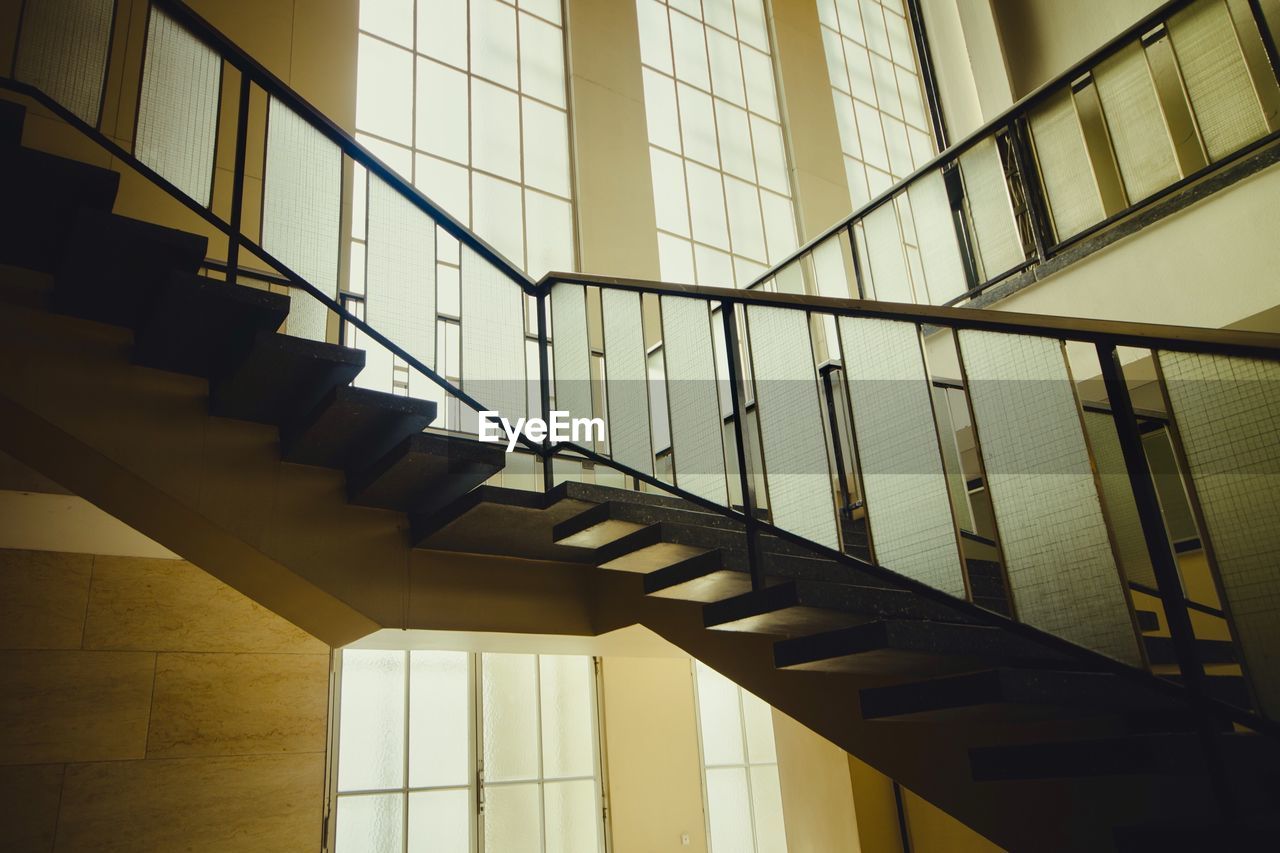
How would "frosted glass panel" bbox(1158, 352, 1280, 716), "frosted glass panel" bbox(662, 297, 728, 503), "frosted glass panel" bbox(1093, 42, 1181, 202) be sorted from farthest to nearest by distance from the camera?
"frosted glass panel" bbox(1093, 42, 1181, 202) < "frosted glass panel" bbox(662, 297, 728, 503) < "frosted glass panel" bbox(1158, 352, 1280, 716)

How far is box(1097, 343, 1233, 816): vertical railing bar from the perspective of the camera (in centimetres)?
196

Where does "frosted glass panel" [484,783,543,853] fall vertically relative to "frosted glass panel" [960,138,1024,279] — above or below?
below

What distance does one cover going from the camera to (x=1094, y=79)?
4.10 meters

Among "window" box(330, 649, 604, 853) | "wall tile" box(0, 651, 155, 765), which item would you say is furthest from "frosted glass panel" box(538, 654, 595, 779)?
"wall tile" box(0, 651, 155, 765)

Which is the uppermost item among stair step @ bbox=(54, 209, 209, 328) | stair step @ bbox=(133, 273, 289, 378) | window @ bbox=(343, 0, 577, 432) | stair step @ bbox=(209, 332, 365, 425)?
window @ bbox=(343, 0, 577, 432)

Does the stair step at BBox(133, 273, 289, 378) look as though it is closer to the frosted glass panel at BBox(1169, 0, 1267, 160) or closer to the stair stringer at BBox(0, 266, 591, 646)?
the stair stringer at BBox(0, 266, 591, 646)

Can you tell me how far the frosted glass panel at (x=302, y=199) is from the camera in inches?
117

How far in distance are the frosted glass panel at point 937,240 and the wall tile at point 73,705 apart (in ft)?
15.6

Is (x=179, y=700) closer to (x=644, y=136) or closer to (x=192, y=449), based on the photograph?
(x=192, y=449)

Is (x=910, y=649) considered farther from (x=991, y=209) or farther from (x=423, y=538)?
(x=991, y=209)

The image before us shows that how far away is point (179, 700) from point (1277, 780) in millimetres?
4956

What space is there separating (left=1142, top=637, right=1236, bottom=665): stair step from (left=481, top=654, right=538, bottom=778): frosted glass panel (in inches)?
168

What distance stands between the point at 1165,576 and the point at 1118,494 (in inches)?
91.4

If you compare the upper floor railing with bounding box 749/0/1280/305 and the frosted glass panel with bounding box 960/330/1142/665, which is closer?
the frosted glass panel with bounding box 960/330/1142/665
